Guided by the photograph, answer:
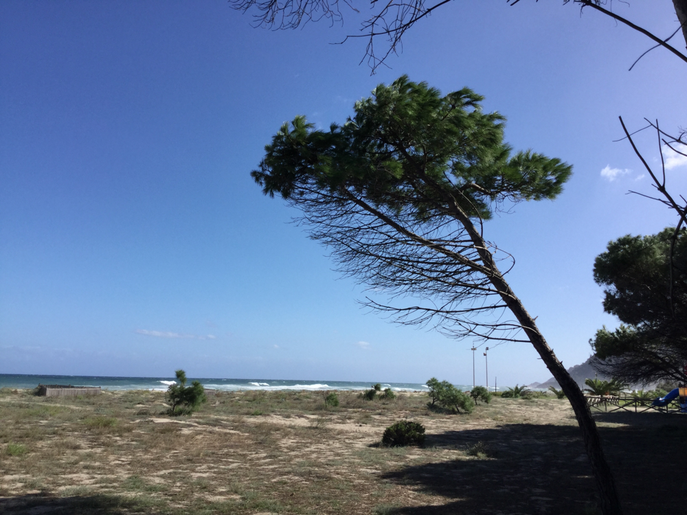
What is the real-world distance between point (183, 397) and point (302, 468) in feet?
31.5

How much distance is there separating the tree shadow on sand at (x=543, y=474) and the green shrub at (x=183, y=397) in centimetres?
885

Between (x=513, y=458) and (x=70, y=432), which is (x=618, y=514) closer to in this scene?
(x=513, y=458)

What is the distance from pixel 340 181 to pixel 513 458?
8.29 metres

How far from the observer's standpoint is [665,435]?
13.3 m

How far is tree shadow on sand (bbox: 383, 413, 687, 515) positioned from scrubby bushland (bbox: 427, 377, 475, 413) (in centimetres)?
660

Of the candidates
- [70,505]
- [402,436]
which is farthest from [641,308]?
[70,505]

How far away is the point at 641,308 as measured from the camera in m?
11.1

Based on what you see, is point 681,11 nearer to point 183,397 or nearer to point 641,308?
point 641,308

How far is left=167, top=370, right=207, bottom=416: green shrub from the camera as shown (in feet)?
52.2

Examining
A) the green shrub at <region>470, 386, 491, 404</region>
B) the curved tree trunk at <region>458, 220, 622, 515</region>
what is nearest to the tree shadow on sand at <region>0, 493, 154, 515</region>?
the curved tree trunk at <region>458, 220, 622, 515</region>

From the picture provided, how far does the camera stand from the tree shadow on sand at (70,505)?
498cm

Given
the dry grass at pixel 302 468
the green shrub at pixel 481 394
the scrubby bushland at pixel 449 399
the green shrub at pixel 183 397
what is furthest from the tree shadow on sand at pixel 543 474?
the green shrub at pixel 481 394

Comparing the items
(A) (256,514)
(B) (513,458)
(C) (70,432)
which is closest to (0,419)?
(C) (70,432)

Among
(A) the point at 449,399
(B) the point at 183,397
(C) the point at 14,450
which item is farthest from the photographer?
(A) the point at 449,399
